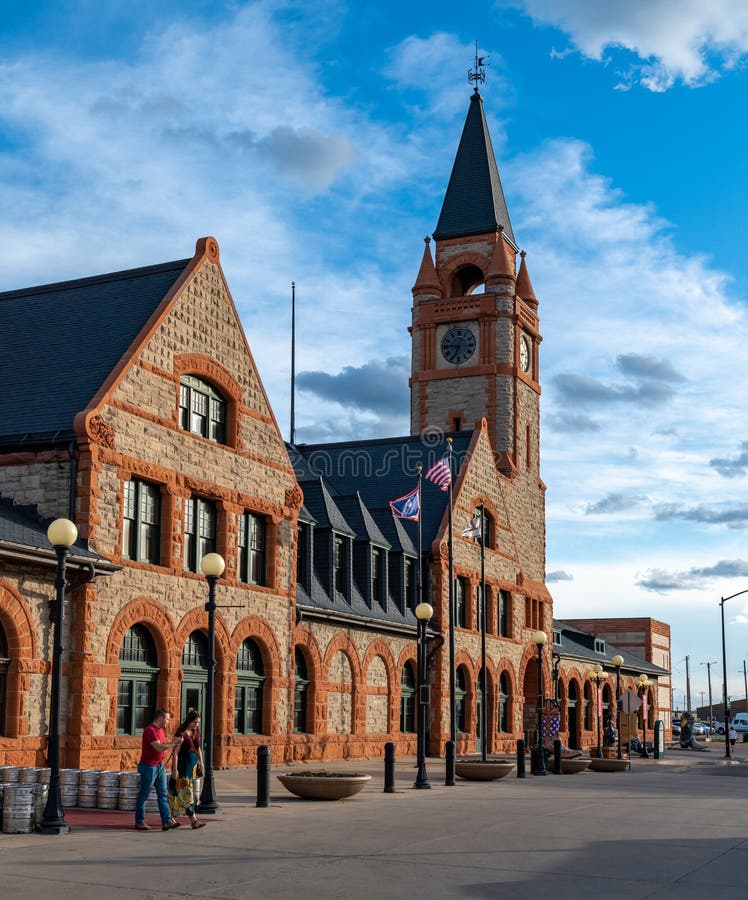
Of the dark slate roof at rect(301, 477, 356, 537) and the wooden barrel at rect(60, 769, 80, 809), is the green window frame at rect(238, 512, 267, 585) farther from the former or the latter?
the wooden barrel at rect(60, 769, 80, 809)

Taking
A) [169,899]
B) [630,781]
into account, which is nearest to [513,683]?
[630,781]

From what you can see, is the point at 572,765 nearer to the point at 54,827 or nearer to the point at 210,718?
the point at 210,718

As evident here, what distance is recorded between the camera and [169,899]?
11.2 metres

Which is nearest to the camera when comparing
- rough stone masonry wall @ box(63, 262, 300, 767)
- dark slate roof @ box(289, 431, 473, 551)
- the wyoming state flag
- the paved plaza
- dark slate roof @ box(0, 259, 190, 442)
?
the paved plaza

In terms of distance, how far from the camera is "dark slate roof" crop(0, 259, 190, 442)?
26297mm

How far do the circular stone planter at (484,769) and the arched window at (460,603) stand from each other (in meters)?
15.3

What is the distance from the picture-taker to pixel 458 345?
61875 mm

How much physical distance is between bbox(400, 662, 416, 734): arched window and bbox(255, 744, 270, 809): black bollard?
2118cm

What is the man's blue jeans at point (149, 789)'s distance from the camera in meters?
16.6

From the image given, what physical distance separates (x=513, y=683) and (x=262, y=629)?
71.1ft

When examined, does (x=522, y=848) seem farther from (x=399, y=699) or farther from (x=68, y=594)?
(x=399, y=699)

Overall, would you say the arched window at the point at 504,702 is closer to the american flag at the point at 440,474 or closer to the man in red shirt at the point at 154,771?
the american flag at the point at 440,474

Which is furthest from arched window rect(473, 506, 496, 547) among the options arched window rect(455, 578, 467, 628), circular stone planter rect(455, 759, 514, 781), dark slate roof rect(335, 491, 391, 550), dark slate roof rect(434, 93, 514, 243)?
dark slate roof rect(434, 93, 514, 243)

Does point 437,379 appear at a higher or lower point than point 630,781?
higher
